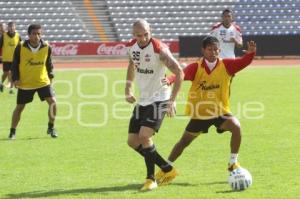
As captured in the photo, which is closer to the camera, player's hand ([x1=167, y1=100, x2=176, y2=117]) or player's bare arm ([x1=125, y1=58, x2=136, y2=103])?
player's hand ([x1=167, y1=100, x2=176, y2=117])

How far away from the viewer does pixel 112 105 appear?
1775 centimetres

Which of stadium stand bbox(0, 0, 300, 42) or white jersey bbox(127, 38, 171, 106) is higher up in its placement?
white jersey bbox(127, 38, 171, 106)

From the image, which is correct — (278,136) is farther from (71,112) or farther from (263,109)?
(71,112)

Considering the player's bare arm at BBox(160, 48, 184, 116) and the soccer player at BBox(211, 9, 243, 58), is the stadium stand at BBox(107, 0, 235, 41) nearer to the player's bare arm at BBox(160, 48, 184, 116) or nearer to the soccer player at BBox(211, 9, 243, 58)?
the soccer player at BBox(211, 9, 243, 58)

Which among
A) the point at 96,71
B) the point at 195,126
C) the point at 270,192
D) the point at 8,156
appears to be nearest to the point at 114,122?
the point at 8,156

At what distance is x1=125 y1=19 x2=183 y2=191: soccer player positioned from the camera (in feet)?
25.5

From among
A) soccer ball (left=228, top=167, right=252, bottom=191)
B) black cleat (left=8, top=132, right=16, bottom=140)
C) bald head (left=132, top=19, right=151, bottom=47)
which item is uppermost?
bald head (left=132, top=19, right=151, bottom=47)

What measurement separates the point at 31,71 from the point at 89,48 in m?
27.4

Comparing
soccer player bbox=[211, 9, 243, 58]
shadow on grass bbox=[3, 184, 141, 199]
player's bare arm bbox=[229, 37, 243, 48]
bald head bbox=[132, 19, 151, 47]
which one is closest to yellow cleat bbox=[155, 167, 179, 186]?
shadow on grass bbox=[3, 184, 141, 199]

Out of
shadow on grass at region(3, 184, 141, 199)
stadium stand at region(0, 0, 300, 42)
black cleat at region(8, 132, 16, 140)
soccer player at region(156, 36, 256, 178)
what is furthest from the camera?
stadium stand at region(0, 0, 300, 42)

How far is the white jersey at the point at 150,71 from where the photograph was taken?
7.84 m

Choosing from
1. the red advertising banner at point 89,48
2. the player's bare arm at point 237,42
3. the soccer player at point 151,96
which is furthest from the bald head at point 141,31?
the red advertising banner at point 89,48

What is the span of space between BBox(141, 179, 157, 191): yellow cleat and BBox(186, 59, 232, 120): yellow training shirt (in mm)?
988

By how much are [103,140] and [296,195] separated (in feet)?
17.2
